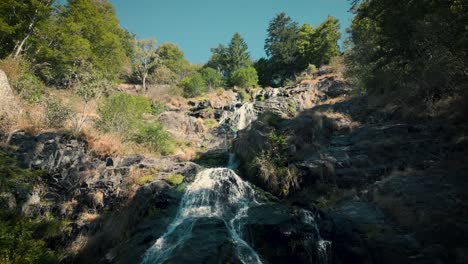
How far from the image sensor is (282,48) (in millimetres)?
41219

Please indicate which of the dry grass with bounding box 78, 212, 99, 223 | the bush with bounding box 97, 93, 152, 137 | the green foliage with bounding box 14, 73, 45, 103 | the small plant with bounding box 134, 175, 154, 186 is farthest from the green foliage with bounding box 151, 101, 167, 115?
the dry grass with bounding box 78, 212, 99, 223

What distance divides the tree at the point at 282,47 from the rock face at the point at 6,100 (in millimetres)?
33013

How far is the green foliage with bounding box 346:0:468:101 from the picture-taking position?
886 centimetres

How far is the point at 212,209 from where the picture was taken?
10.5 m

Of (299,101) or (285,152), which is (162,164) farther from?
(299,101)

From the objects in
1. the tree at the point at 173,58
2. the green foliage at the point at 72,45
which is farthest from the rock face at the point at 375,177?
the tree at the point at 173,58

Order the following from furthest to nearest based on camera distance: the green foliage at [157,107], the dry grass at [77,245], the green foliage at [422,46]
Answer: the green foliage at [157,107] → the dry grass at [77,245] → the green foliage at [422,46]

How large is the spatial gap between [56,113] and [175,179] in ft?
26.7

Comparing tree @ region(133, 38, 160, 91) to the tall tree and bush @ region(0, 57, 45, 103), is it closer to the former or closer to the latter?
the tall tree

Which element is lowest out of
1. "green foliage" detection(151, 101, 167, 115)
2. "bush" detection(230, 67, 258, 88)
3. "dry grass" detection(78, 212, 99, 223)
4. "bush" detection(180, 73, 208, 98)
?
"dry grass" detection(78, 212, 99, 223)

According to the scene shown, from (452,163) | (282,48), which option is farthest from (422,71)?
(282,48)

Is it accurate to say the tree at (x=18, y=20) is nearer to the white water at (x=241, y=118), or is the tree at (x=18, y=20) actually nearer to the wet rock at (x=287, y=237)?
the white water at (x=241, y=118)

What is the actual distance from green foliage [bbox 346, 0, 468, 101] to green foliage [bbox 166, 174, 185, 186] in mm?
10364

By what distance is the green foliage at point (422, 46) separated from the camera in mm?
8859
